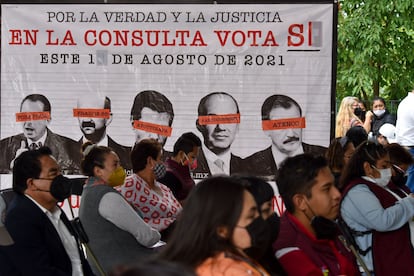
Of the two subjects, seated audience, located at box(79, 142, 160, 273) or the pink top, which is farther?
the pink top

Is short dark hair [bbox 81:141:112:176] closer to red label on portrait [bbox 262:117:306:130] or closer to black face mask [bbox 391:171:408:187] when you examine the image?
red label on portrait [bbox 262:117:306:130]

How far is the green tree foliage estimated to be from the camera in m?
15.6

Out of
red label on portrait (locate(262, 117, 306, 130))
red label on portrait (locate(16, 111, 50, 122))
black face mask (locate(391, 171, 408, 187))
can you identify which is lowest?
black face mask (locate(391, 171, 408, 187))

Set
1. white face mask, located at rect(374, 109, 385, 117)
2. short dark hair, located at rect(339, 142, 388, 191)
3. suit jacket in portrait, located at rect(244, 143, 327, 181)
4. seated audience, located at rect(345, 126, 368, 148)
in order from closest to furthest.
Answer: short dark hair, located at rect(339, 142, 388, 191) < suit jacket in portrait, located at rect(244, 143, 327, 181) < seated audience, located at rect(345, 126, 368, 148) < white face mask, located at rect(374, 109, 385, 117)

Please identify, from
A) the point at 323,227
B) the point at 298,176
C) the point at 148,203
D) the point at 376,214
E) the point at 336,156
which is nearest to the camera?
the point at 323,227

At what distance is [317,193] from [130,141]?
3345mm


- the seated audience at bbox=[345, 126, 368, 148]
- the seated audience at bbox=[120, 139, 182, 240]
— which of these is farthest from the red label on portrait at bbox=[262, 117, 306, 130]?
the seated audience at bbox=[120, 139, 182, 240]

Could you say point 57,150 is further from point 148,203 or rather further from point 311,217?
point 311,217

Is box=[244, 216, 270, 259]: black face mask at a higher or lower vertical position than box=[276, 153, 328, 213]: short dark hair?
lower

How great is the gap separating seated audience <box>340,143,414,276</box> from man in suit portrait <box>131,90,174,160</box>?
6.77ft

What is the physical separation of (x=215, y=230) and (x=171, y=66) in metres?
4.50

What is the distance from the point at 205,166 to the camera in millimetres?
7711

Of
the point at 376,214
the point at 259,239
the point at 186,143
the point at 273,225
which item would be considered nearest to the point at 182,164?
the point at 186,143

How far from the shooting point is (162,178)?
7.69m
